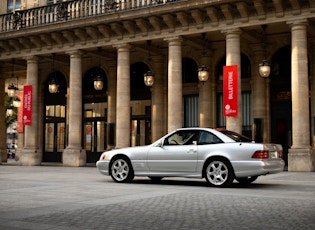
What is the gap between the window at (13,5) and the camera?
A: 3179cm

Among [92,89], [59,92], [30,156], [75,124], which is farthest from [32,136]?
[59,92]

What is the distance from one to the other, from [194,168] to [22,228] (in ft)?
22.5

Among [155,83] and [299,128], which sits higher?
[155,83]

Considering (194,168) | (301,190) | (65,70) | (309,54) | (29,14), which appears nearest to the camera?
(301,190)

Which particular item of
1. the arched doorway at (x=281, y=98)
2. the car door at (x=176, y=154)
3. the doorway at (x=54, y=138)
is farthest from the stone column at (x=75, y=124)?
the car door at (x=176, y=154)

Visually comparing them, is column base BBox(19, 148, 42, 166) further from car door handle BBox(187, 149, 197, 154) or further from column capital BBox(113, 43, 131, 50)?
car door handle BBox(187, 149, 197, 154)

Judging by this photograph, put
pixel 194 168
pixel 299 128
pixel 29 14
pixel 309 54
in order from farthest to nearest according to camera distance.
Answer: pixel 29 14
pixel 309 54
pixel 299 128
pixel 194 168

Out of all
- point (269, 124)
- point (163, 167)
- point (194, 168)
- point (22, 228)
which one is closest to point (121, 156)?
point (163, 167)

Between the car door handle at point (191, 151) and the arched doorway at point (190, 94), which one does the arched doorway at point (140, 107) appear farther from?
the car door handle at point (191, 151)

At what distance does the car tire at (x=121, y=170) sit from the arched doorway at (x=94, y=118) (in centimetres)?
1612

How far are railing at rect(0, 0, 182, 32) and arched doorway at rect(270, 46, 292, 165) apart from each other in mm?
6530

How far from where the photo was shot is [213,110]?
2631 centimetres

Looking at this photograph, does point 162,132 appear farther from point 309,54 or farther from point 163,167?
point 163,167

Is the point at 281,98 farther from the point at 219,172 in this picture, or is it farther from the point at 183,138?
the point at 219,172
